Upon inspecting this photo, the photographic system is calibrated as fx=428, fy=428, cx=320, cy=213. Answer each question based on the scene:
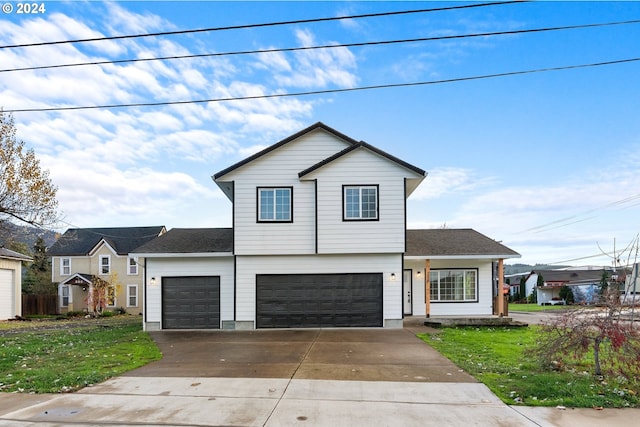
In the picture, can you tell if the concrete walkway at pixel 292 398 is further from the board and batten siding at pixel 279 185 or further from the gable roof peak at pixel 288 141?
the gable roof peak at pixel 288 141

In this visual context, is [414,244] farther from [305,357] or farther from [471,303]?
[305,357]

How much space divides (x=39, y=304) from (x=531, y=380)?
107 feet

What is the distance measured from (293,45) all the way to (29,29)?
5.87 m

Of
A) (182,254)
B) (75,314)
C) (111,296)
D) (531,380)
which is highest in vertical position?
(182,254)

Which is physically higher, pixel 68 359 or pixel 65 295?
pixel 68 359

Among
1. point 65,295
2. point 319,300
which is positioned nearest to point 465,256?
point 319,300

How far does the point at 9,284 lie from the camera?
24.9m

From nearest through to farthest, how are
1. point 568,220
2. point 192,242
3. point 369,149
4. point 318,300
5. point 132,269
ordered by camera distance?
point 369,149, point 318,300, point 192,242, point 132,269, point 568,220

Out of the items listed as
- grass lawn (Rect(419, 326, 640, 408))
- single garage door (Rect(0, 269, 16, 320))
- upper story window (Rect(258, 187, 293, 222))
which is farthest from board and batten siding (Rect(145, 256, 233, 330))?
single garage door (Rect(0, 269, 16, 320))

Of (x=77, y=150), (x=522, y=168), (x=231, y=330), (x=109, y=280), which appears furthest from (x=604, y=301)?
(x=109, y=280)

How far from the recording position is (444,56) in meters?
13.3

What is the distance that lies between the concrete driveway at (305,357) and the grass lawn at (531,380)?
0.51 m

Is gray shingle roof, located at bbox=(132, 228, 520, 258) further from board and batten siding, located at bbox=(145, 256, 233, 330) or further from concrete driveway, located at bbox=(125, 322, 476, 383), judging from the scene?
concrete driveway, located at bbox=(125, 322, 476, 383)

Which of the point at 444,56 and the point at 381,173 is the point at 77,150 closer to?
the point at 381,173
